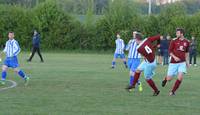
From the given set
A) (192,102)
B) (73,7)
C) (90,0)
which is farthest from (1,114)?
(73,7)

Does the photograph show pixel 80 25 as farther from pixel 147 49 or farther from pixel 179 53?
pixel 147 49

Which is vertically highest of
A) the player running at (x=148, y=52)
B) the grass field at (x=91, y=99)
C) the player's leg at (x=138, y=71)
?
the player running at (x=148, y=52)

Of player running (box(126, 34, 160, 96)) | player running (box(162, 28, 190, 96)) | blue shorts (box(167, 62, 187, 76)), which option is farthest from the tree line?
player running (box(126, 34, 160, 96))

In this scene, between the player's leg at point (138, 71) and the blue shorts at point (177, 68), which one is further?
the blue shorts at point (177, 68)

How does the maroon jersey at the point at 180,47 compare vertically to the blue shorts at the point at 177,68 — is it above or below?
above

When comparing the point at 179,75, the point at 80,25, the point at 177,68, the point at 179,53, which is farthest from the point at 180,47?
the point at 80,25

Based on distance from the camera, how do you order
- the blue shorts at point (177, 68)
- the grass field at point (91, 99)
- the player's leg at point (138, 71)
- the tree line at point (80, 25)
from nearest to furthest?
the grass field at point (91, 99) → the player's leg at point (138, 71) → the blue shorts at point (177, 68) → the tree line at point (80, 25)

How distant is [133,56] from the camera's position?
17953mm

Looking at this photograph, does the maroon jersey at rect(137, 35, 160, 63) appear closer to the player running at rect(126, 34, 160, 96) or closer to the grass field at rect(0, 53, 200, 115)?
the player running at rect(126, 34, 160, 96)

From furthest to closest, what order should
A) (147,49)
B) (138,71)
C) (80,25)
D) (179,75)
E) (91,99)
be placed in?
(80,25) → (138,71) → (179,75) → (147,49) → (91,99)

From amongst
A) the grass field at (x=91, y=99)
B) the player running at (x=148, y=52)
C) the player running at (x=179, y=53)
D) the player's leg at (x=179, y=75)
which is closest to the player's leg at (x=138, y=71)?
the player running at (x=148, y=52)

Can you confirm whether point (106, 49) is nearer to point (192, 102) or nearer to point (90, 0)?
point (90, 0)

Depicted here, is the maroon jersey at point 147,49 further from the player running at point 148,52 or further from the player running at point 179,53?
the player running at point 179,53

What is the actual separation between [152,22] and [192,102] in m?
41.5
